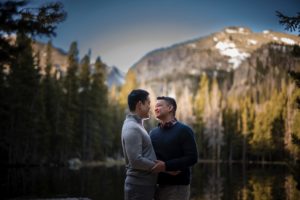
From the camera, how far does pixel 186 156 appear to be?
203 inches

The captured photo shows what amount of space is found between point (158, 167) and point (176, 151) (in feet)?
1.51

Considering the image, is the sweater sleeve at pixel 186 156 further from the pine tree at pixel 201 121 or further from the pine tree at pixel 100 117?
the pine tree at pixel 201 121

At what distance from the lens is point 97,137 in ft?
172

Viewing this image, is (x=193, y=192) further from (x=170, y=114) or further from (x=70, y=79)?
(x=70, y=79)

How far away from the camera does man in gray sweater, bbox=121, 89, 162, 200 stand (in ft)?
16.1

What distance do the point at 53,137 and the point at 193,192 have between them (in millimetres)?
28817

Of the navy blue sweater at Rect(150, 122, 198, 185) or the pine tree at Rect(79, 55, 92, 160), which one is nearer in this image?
the navy blue sweater at Rect(150, 122, 198, 185)

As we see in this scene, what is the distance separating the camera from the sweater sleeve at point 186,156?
509cm

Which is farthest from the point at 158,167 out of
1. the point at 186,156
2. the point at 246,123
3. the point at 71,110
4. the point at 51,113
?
the point at 246,123

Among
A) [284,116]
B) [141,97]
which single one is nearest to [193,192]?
[141,97]

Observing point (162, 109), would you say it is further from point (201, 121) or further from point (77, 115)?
point (201, 121)

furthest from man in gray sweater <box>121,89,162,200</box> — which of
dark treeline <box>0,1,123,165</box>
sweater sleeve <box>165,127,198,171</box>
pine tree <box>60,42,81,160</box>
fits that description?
pine tree <box>60,42,81,160</box>

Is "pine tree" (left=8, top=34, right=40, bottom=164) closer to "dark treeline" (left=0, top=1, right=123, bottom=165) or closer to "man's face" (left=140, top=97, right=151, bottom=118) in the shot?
"dark treeline" (left=0, top=1, right=123, bottom=165)

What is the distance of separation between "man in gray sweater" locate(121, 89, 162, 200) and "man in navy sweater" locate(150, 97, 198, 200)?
23 centimetres
